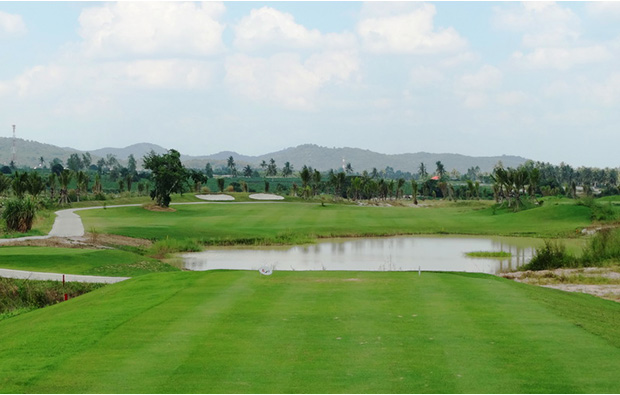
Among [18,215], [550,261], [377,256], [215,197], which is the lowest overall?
[377,256]

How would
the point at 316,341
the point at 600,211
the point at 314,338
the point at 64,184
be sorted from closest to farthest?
the point at 316,341 < the point at 314,338 < the point at 600,211 < the point at 64,184

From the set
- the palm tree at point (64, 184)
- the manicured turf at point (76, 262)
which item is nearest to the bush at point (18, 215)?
the manicured turf at point (76, 262)

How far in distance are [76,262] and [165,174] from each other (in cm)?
4460

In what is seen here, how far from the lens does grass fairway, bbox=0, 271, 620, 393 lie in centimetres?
949

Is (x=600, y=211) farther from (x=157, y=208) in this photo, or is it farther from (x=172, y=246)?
(x=157, y=208)

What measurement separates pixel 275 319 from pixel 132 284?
754 centimetres

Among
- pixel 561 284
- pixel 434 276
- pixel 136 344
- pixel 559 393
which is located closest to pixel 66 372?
pixel 136 344

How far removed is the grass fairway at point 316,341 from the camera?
31.1ft

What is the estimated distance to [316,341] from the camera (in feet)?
38.3

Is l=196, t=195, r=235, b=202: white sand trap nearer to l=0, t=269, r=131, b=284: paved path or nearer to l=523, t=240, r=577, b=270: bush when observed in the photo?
l=523, t=240, r=577, b=270: bush

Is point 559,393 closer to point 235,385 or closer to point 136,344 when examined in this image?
point 235,385

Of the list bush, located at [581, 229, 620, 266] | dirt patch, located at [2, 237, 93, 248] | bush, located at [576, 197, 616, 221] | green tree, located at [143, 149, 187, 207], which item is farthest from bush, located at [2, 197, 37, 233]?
bush, located at [576, 197, 616, 221]

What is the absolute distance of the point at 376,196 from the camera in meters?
160

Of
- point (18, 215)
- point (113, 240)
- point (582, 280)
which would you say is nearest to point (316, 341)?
point (582, 280)
